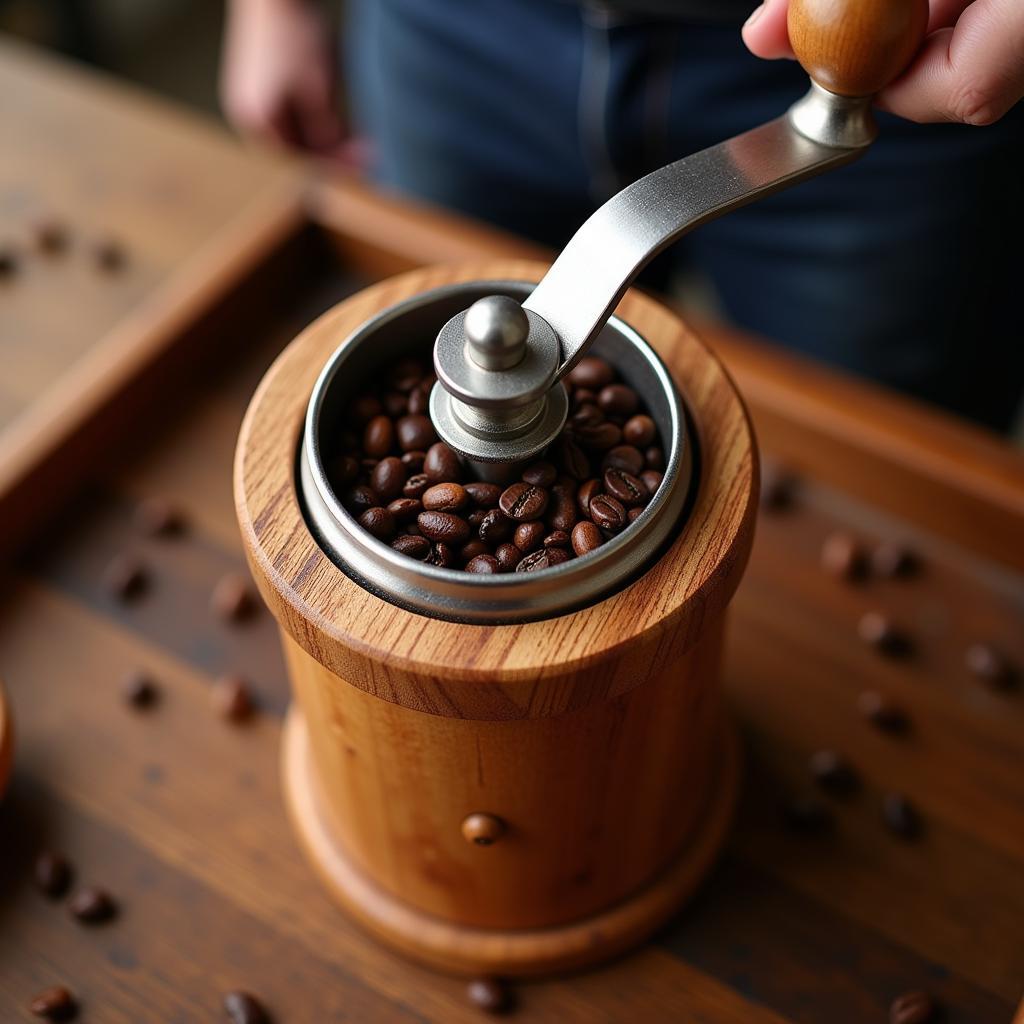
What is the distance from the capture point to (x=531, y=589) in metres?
0.61

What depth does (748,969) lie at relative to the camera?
2.75 feet

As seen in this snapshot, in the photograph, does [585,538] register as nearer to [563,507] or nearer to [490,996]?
[563,507]

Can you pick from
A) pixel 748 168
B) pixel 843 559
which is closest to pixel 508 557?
pixel 748 168

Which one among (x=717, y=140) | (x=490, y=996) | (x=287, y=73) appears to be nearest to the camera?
(x=490, y=996)

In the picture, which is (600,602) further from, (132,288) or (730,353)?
(132,288)

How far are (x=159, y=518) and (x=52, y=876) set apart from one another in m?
0.34

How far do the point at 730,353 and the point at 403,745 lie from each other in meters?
0.58

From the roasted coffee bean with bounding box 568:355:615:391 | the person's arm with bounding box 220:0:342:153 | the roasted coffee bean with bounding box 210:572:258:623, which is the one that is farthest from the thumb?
the person's arm with bounding box 220:0:342:153

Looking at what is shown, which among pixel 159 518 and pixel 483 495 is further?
pixel 159 518

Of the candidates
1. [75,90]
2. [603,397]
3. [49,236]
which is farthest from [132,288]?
[603,397]

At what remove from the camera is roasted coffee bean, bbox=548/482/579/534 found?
0.67 metres

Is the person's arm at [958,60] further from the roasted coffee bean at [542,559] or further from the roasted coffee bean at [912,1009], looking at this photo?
the roasted coffee bean at [912,1009]

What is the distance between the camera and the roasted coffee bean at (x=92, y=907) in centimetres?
85

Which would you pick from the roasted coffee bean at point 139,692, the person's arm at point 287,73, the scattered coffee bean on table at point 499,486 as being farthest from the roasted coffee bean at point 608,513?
the person's arm at point 287,73
